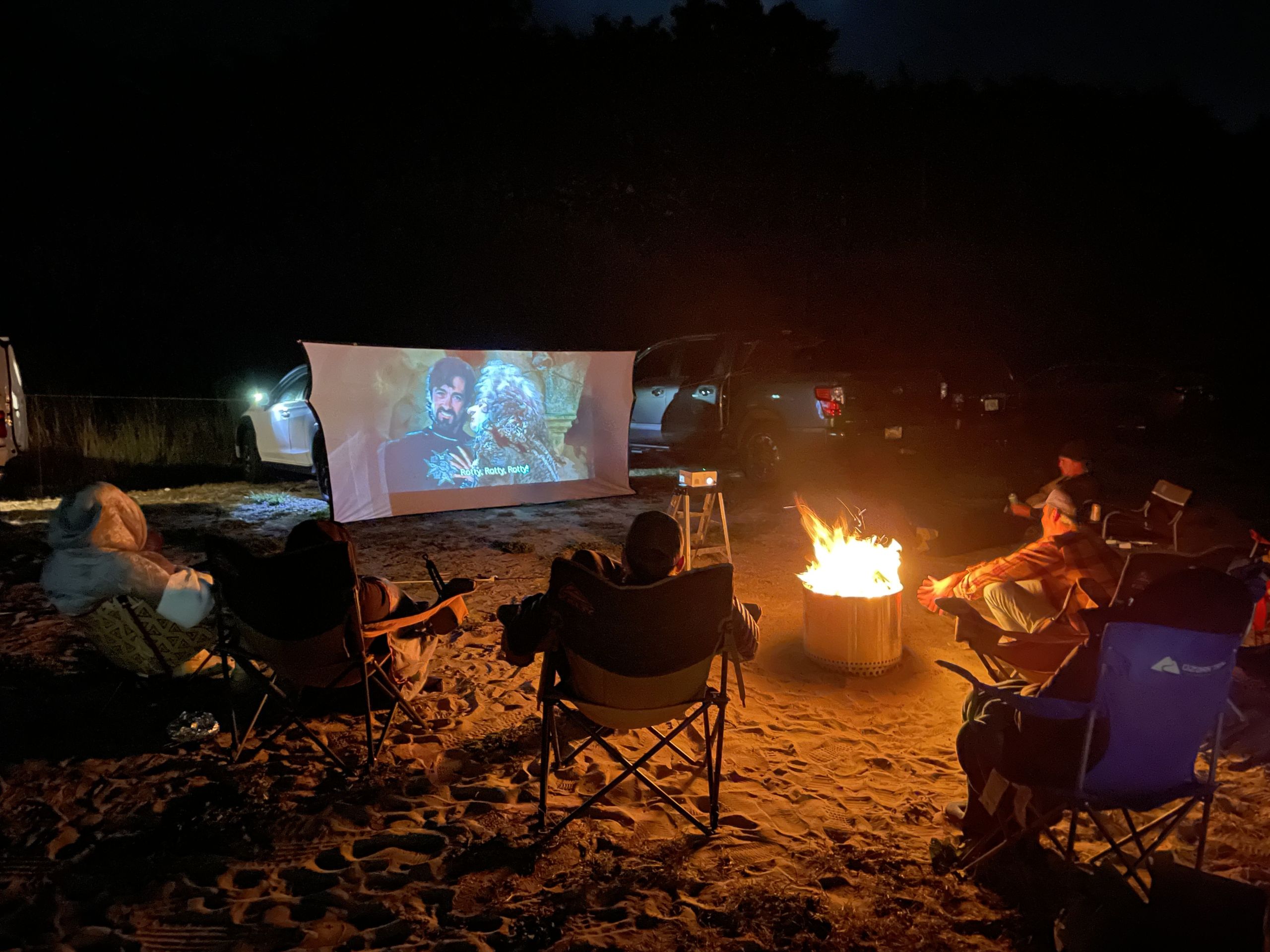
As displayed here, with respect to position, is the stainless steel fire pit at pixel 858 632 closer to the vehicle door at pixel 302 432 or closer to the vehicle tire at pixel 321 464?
the vehicle tire at pixel 321 464

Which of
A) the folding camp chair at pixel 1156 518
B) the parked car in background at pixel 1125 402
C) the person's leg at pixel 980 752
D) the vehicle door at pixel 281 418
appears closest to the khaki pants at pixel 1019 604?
the folding camp chair at pixel 1156 518

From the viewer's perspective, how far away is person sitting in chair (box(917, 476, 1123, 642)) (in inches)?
163

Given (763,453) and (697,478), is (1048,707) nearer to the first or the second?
(697,478)

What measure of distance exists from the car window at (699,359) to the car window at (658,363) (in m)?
0.19

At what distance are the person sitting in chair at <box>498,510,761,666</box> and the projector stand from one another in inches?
117

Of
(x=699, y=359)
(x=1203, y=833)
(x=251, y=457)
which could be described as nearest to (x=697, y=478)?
(x=1203, y=833)

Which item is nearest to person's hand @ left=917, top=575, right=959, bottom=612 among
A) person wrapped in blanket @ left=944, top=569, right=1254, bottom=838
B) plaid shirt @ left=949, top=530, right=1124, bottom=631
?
plaid shirt @ left=949, top=530, right=1124, bottom=631

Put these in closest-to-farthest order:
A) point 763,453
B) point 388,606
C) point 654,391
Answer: point 388,606 → point 763,453 → point 654,391

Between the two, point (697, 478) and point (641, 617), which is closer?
point (641, 617)

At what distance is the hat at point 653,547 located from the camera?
320 centimetres

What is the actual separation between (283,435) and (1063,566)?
399 inches

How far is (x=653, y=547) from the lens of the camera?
3201 millimetres

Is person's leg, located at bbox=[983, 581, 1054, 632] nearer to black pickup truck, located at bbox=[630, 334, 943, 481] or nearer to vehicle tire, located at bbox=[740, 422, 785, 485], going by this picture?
black pickup truck, located at bbox=[630, 334, 943, 481]

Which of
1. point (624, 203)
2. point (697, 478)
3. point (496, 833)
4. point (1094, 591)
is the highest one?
point (624, 203)
